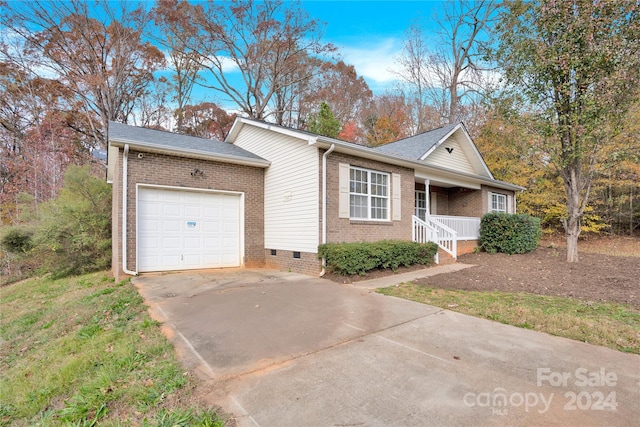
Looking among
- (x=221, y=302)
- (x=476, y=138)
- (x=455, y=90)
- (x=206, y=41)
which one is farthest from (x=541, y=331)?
(x=206, y=41)

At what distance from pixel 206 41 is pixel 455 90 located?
16549 mm

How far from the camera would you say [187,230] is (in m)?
8.77

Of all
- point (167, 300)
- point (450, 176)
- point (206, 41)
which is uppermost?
point (206, 41)

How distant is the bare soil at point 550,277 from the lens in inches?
242

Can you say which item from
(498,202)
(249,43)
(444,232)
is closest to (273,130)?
(444,232)

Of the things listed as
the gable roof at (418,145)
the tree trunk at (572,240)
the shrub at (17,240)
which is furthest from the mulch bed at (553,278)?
the shrub at (17,240)

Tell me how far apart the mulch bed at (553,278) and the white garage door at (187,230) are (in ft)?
12.2

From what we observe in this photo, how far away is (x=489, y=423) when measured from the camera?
2.07 meters

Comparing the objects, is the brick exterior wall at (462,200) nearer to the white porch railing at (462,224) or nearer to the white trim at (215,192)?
the white porch railing at (462,224)

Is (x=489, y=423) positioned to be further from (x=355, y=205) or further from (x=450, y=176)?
(x=450, y=176)

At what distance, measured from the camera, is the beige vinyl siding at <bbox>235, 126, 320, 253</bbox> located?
321 inches

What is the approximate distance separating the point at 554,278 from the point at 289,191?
7.04 meters

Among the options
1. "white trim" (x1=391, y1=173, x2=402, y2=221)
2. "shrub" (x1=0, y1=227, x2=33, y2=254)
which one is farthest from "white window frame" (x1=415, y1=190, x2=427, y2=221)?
"shrub" (x1=0, y1=227, x2=33, y2=254)

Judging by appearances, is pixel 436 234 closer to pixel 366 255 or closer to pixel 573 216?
pixel 366 255
